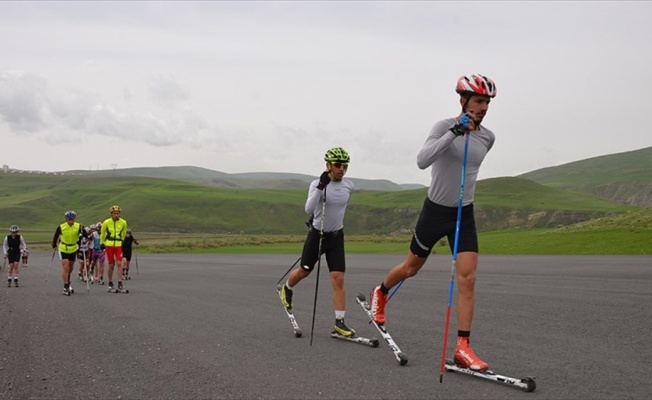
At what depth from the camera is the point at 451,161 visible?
650 centimetres

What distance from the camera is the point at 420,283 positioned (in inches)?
682

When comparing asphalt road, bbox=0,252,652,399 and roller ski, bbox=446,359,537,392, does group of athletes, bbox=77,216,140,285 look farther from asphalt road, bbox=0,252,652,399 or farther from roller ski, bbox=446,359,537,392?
roller ski, bbox=446,359,537,392

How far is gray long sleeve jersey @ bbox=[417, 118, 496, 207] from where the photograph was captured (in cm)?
635

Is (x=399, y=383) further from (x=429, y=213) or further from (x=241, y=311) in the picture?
(x=241, y=311)

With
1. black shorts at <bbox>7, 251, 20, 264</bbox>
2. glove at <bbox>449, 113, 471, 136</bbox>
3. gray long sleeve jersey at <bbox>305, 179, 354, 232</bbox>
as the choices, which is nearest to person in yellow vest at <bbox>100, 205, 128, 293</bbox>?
black shorts at <bbox>7, 251, 20, 264</bbox>

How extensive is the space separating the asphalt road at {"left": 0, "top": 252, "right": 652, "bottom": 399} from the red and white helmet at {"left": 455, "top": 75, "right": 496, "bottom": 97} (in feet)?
8.86

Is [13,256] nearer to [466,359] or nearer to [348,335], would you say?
[348,335]

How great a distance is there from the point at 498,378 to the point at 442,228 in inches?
64.5

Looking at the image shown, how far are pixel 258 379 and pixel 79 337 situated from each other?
4.12m

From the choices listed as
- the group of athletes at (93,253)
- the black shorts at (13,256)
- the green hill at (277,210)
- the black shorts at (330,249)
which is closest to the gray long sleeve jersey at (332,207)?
the black shorts at (330,249)

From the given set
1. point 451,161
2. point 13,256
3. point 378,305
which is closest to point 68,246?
point 13,256

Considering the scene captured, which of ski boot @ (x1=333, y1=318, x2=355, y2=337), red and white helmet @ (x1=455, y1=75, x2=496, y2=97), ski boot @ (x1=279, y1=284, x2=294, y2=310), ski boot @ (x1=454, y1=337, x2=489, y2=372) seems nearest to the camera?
ski boot @ (x1=454, y1=337, x2=489, y2=372)

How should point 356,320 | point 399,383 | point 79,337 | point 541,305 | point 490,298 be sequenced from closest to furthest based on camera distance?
point 399,383, point 79,337, point 356,320, point 541,305, point 490,298

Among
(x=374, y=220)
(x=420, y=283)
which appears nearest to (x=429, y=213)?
(x=420, y=283)
